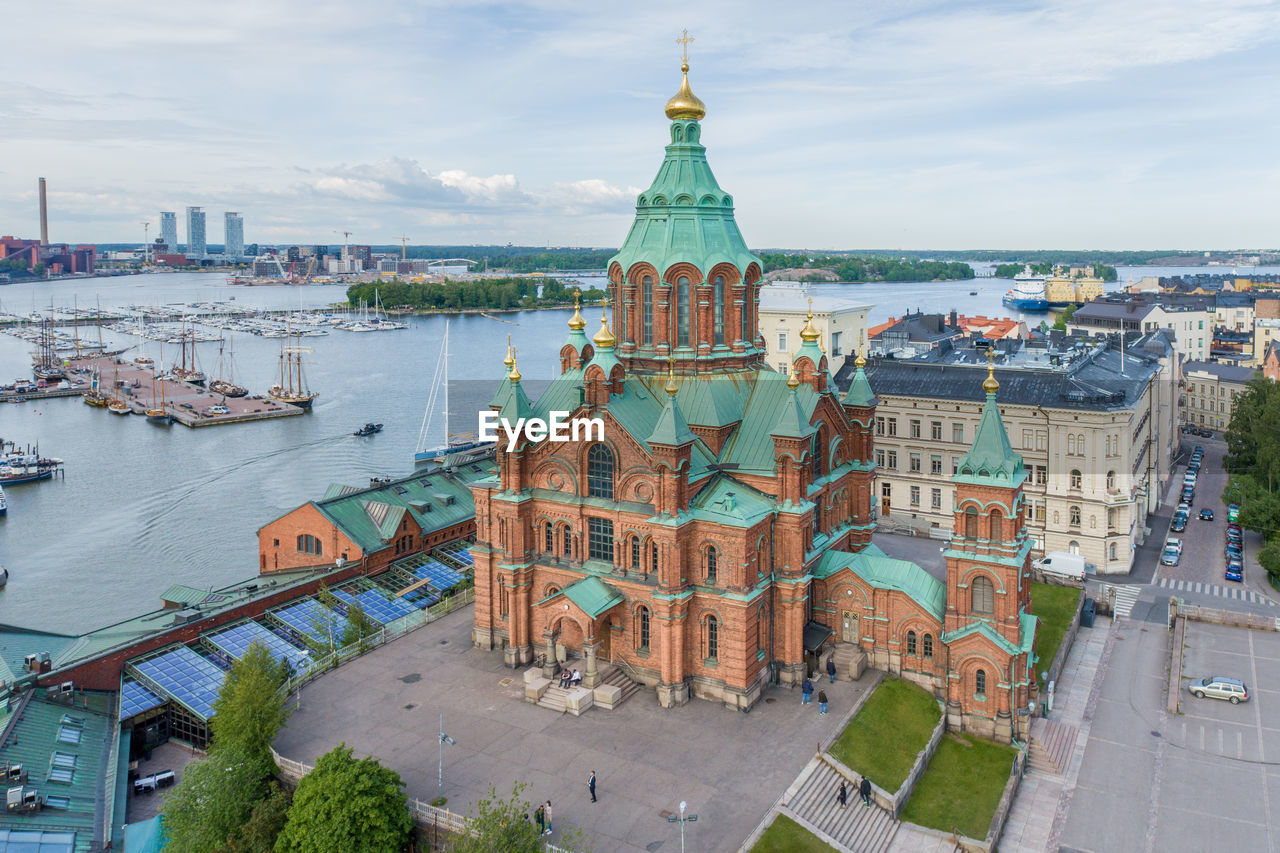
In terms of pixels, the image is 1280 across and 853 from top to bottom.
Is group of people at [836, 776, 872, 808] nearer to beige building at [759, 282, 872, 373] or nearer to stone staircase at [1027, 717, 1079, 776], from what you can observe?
stone staircase at [1027, 717, 1079, 776]

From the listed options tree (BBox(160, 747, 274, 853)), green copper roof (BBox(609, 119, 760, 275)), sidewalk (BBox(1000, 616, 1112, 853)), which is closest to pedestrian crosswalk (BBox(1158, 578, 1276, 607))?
sidewalk (BBox(1000, 616, 1112, 853))

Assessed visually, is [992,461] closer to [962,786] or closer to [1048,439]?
[962,786]

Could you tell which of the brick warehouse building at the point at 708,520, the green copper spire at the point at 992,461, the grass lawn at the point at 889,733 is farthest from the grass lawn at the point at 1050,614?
the green copper spire at the point at 992,461

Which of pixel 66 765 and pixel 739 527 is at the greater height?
pixel 739 527

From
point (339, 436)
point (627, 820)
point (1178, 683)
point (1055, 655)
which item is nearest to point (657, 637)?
point (627, 820)

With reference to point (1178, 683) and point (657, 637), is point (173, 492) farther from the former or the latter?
point (1178, 683)

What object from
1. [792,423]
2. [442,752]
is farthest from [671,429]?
[442,752]
